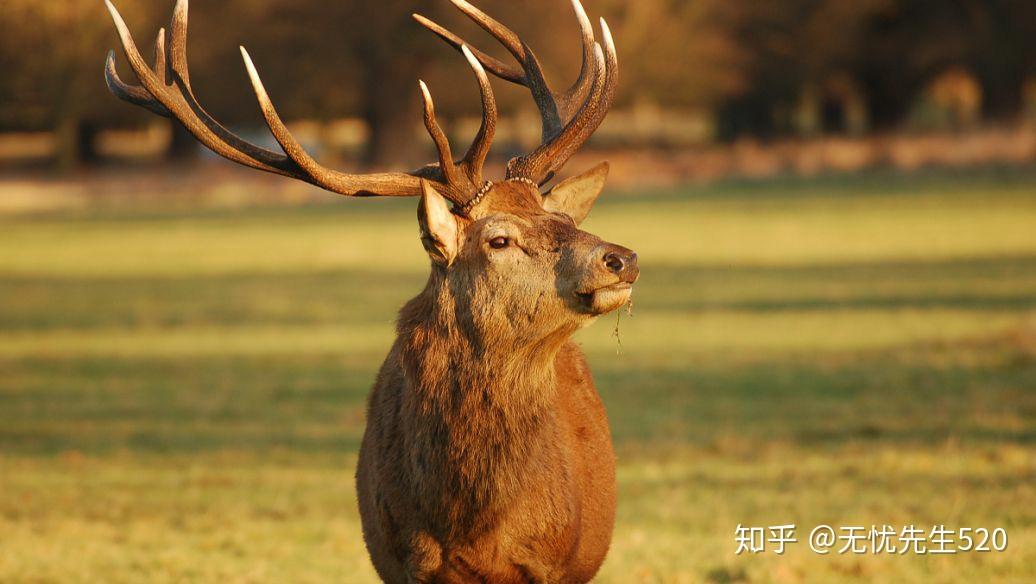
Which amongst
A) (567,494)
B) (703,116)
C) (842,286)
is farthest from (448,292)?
(703,116)

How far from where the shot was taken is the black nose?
4.93 m

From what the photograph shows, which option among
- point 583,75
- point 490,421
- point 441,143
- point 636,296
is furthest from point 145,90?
point 636,296

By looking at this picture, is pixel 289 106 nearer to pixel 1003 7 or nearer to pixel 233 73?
pixel 233 73

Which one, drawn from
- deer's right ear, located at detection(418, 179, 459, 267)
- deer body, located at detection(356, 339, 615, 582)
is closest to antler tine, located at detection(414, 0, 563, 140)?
deer's right ear, located at detection(418, 179, 459, 267)

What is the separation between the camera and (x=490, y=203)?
17.6 feet

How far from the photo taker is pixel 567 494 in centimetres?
523

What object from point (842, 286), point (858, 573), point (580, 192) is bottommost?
point (858, 573)

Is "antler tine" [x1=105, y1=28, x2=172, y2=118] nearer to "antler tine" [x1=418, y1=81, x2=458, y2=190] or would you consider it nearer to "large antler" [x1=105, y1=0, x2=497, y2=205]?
"large antler" [x1=105, y1=0, x2=497, y2=205]

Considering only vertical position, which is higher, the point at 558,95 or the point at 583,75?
the point at 583,75

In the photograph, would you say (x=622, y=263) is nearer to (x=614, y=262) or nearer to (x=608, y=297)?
(x=614, y=262)

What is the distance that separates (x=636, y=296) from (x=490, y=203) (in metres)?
14.2

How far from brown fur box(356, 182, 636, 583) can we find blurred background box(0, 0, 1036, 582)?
425mm

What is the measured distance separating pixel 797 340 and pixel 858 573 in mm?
8395

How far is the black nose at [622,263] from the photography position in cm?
493
